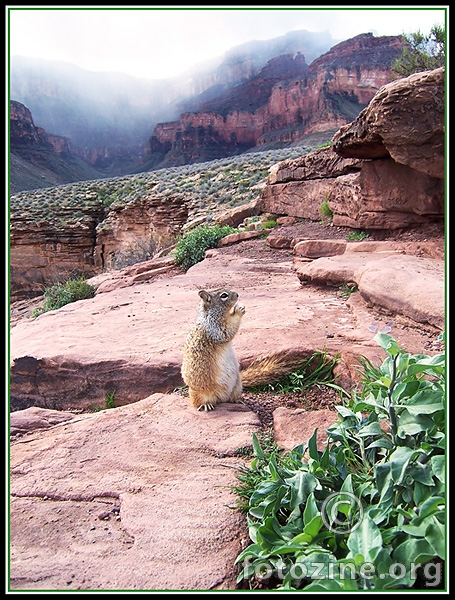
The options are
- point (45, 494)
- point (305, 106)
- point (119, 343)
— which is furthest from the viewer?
point (305, 106)

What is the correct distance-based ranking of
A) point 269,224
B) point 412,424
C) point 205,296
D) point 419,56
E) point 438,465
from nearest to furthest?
1. point 438,465
2. point 412,424
3. point 205,296
4. point 269,224
5. point 419,56

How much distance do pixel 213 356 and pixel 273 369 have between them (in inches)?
33.3

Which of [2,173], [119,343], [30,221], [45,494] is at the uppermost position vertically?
[30,221]

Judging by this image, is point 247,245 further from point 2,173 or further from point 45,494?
point 2,173

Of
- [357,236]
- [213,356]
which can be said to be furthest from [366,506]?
[357,236]

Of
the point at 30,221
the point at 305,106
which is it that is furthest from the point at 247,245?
the point at 305,106

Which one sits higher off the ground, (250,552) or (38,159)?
(38,159)

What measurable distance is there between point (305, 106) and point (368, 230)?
293 ft

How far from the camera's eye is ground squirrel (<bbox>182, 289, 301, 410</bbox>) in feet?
12.6

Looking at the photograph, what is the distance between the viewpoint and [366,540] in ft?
5.30

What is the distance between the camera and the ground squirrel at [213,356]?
3.83 metres

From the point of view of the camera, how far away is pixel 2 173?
1.56 metres

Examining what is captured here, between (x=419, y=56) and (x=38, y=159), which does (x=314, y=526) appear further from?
(x=38, y=159)

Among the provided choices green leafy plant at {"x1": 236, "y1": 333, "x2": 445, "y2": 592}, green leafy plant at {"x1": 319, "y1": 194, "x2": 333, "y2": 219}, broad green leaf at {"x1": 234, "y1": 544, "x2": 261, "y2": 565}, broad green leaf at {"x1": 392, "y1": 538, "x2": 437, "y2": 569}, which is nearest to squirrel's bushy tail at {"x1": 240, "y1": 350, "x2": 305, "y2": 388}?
green leafy plant at {"x1": 236, "y1": 333, "x2": 445, "y2": 592}
